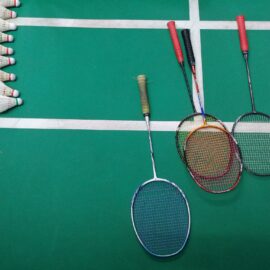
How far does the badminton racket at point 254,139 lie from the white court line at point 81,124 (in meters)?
0.13

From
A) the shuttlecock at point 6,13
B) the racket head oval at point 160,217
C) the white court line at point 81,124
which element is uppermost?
the shuttlecock at point 6,13

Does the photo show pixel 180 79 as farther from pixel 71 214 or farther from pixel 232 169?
pixel 71 214

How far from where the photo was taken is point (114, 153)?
10.1ft

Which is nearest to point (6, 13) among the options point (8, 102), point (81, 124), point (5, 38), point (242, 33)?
point (5, 38)

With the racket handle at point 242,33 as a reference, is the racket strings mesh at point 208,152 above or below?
below

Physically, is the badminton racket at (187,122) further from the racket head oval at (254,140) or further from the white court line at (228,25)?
the white court line at (228,25)

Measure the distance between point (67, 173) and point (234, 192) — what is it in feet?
5.13

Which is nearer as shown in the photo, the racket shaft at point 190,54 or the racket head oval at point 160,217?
the racket head oval at point 160,217

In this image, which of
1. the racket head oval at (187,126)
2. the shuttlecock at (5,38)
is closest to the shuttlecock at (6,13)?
the shuttlecock at (5,38)

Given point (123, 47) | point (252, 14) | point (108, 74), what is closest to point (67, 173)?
point (108, 74)

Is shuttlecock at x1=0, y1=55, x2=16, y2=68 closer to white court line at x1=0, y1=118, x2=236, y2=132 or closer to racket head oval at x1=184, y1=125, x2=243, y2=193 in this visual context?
white court line at x1=0, y1=118, x2=236, y2=132

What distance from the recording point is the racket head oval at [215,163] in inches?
116

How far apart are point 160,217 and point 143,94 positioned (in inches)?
46.6

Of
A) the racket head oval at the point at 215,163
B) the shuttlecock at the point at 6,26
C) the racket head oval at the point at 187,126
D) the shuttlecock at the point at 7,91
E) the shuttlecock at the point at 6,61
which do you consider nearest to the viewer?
the racket head oval at the point at 215,163
